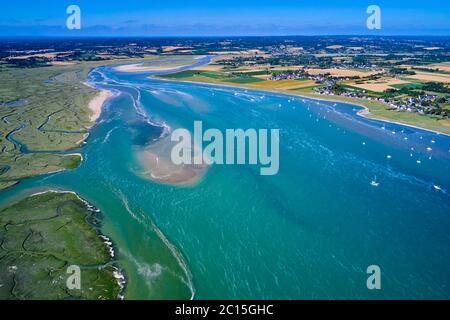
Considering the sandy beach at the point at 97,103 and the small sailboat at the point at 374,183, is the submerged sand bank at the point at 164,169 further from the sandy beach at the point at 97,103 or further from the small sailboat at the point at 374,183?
the sandy beach at the point at 97,103

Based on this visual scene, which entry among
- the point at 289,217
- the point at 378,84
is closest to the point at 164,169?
the point at 289,217

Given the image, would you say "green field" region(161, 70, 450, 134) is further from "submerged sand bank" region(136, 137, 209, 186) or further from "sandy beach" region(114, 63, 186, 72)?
"submerged sand bank" region(136, 137, 209, 186)

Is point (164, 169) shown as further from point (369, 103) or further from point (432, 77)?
point (432, 77)

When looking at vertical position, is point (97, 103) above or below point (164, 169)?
above

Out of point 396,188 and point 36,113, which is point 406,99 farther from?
point 36,113

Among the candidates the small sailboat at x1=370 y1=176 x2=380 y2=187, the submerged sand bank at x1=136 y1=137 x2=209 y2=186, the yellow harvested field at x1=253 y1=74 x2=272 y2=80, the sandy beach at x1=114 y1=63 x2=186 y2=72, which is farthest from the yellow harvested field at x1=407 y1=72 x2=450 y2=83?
the submerged sand bank at x1=136 y1=137 x2=209 y2=186
